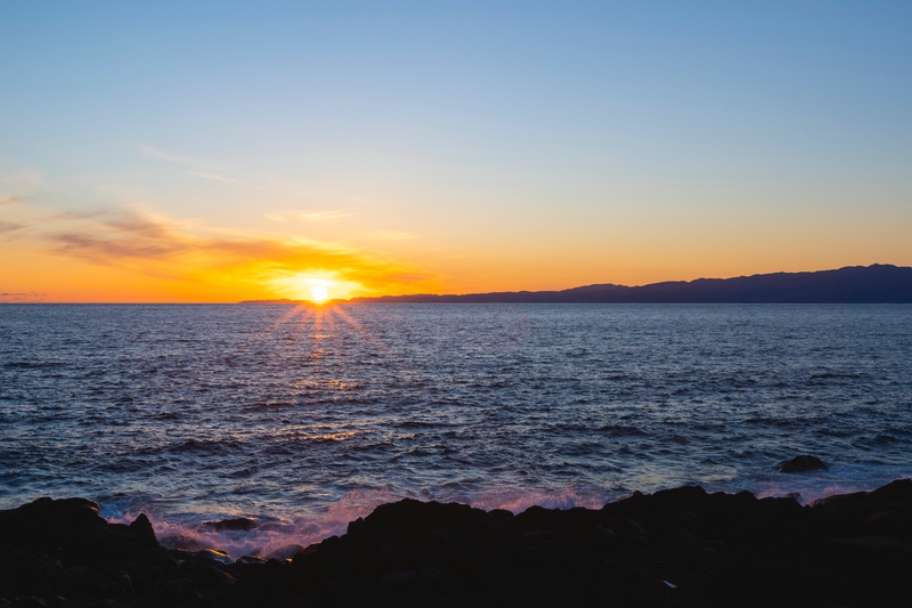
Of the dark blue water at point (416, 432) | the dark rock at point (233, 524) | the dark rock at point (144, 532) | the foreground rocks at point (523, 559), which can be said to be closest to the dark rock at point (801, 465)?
the dark blue water at point (416, 432)

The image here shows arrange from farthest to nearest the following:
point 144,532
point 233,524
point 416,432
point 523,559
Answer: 1. point 416,432
2. point 233,524
3. point 144,532
4. point 523,559

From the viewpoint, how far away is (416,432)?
32.9 metres

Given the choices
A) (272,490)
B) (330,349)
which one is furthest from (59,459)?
(330,349)

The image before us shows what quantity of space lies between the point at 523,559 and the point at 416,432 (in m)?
20.5

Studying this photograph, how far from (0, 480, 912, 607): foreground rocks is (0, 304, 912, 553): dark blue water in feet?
13.3

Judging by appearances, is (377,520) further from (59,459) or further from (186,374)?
(186,374)

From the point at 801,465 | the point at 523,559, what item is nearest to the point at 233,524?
the point at 523,559

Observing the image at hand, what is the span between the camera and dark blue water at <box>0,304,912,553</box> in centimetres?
2316

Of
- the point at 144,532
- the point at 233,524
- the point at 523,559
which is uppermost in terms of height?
the point at 523,559

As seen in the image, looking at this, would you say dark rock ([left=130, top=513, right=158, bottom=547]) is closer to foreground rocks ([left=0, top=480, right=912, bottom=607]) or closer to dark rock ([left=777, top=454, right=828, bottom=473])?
foreground rocks ([left=0, top=480, right=912, bottom=607])

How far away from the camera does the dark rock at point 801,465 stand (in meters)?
25.8

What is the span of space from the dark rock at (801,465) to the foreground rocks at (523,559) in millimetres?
7874

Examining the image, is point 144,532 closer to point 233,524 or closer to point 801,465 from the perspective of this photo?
point 233,524

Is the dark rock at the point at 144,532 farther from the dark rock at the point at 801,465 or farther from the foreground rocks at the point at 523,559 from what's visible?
the dark rock at the point at 801,465
